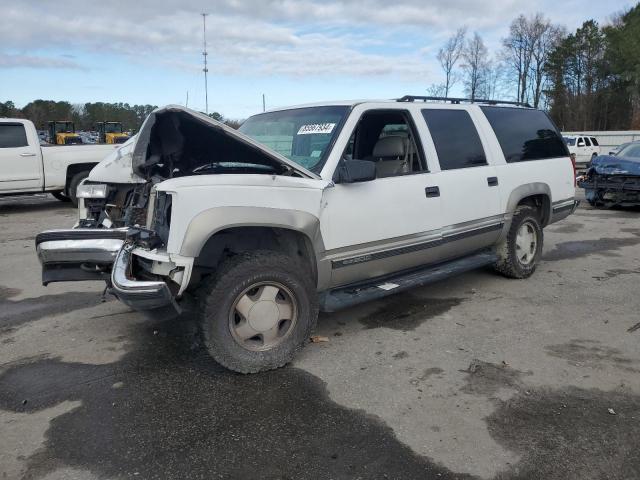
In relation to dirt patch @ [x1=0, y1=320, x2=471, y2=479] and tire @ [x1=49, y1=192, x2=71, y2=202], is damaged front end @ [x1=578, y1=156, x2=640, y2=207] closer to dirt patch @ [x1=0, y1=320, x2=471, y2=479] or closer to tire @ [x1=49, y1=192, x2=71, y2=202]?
dirt patch @ [x1=0, y1=320, x2=471, y2=479]

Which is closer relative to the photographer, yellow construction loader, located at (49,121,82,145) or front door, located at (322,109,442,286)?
front door, located at (322,109,442,286)

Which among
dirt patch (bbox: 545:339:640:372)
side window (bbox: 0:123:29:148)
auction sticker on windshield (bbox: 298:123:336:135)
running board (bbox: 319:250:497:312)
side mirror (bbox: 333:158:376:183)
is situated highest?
side window (bbox: 0:123:29:148)

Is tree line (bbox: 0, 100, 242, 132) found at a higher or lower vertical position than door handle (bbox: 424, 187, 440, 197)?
higher

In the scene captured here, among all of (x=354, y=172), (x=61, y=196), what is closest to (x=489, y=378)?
(x=354, y=172)

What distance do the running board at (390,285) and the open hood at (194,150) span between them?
38.2 inches

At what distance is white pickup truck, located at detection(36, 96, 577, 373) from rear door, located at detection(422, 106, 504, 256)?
0.05 ft

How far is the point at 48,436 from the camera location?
2996 millimetres

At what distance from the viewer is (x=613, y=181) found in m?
11.7

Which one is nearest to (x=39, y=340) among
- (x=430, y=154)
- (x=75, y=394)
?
(x=75, y=394)

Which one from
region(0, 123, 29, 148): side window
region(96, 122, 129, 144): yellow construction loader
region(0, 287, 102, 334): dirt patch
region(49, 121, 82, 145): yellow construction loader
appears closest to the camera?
region(0, 287, 102, 334): dirt patch

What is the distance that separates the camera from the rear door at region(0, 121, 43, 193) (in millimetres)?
11602

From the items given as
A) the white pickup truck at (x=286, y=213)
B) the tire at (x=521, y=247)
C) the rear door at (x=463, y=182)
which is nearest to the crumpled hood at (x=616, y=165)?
the tire at (x=521, y=247)

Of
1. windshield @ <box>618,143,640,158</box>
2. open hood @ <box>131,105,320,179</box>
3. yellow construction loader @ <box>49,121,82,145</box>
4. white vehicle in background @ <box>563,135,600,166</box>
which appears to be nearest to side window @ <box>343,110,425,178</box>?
open hood @ <box>131,105,320,179</box>

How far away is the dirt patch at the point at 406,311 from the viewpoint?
4.73 meters
